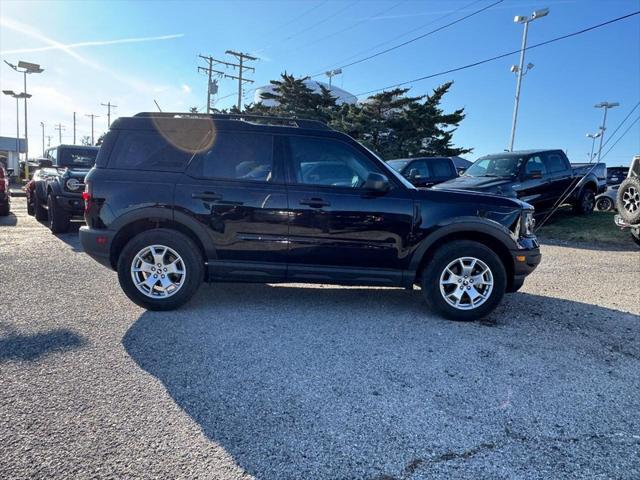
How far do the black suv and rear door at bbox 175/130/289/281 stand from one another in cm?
1

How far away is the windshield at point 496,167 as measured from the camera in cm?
994

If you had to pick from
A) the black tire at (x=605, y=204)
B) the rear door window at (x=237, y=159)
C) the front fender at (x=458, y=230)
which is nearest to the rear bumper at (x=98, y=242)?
the rear door window at (x=237, y=159)

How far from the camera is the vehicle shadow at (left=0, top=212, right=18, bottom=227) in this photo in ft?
34.3

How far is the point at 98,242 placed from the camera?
440 centimetres

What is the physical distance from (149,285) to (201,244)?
674 mm

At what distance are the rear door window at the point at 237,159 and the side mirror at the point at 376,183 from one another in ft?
3.24

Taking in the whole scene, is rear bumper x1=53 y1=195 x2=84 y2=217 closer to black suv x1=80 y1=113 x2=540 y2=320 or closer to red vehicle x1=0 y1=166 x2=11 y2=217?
red vehicle x1=0 y1=166 x2=11 y2=217

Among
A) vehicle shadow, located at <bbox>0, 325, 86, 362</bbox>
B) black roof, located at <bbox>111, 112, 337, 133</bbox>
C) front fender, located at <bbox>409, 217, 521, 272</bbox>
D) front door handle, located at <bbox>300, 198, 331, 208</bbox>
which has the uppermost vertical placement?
black roof, located at <bbox>111, 112, 337, 133</bbox>

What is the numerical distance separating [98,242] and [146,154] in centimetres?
103

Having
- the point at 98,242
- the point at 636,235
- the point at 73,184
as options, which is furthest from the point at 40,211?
the point at 636,235

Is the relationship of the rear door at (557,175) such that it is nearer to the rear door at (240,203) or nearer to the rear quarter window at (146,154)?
the rear door at (240,203)

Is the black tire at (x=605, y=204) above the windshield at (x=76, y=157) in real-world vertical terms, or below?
below

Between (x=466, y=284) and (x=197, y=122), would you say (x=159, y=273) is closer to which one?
(x=197, y=122)

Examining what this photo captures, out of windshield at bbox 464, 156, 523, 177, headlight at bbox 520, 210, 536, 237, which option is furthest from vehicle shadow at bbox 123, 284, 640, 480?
windshield at bbox 464, 156, 523, 177
